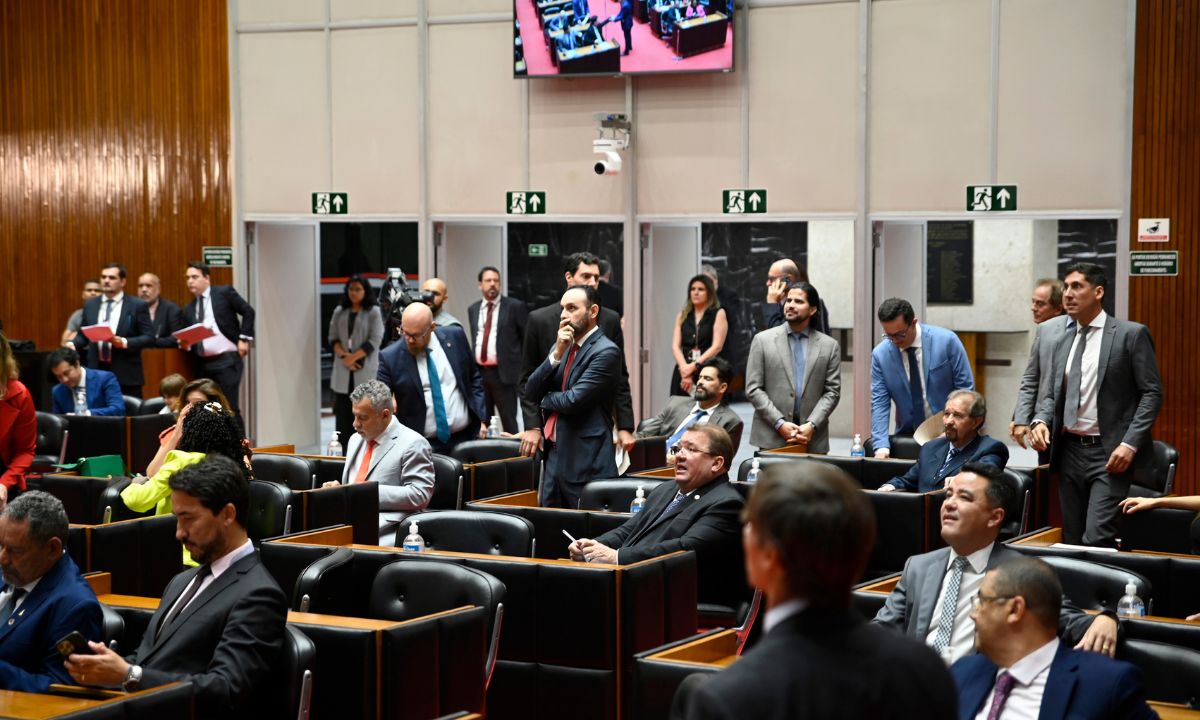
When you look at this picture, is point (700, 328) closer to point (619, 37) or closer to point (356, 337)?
point (619, 37)

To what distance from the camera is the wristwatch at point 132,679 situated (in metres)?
3.37

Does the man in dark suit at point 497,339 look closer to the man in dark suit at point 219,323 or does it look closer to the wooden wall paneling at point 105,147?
the man in dark suit at point 219,323

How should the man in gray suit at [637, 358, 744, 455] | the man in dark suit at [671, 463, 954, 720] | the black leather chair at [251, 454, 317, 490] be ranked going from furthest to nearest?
the man in gray suit at [637, 358, 744, 455] < the black leather chair at [251, 454, 317, 490] < the man in dark suit at [671, 463, 954, 720]

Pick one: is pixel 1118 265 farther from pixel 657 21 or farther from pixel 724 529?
pixel 724 529

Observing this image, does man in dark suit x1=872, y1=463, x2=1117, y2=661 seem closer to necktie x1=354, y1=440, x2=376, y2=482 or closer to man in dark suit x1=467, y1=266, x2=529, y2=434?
necktie x1=354, y1=440, x2=376, y2=482

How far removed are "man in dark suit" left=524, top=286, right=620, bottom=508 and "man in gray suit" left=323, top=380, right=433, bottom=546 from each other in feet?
2.04

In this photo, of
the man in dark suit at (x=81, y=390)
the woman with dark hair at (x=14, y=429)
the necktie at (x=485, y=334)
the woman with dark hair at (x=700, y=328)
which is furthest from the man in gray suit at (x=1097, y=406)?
the man in dark suit at (x=81, y=390)

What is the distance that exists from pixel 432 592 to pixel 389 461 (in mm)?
2234

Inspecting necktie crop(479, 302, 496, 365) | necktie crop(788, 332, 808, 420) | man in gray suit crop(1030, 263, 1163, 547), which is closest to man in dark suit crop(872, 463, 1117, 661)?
man in gray suit crop(1030, 263, 1163, 547)

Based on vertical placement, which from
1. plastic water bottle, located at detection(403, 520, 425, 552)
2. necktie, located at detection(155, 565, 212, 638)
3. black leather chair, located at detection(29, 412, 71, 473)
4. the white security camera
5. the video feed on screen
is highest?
the video feed on screen

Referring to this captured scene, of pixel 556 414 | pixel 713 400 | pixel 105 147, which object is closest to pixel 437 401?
pixel 556 414

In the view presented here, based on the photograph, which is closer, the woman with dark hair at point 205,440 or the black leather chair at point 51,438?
the woman with dark hair at point 205,440

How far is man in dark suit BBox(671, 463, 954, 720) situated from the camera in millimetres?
1829

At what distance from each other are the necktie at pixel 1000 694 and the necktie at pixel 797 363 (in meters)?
4.86
